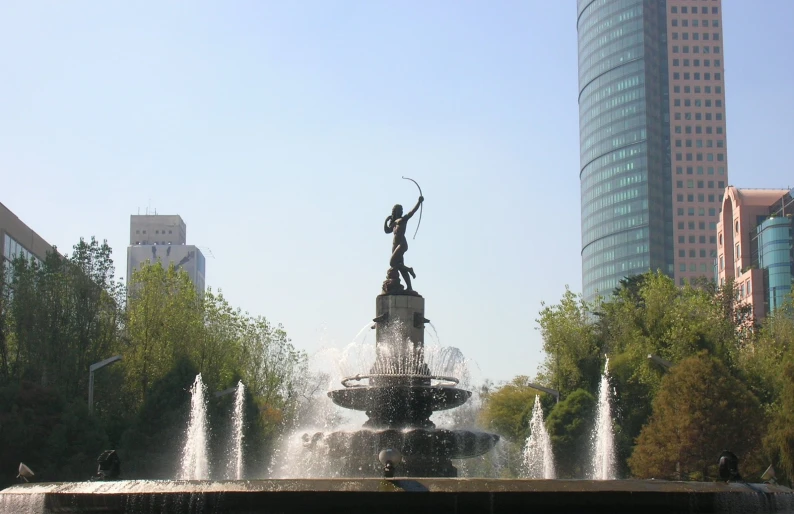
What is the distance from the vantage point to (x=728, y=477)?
16.8 m

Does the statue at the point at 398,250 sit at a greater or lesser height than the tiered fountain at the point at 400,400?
greater

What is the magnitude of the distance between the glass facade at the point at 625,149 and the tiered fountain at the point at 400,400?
129 meters

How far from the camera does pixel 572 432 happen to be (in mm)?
50188

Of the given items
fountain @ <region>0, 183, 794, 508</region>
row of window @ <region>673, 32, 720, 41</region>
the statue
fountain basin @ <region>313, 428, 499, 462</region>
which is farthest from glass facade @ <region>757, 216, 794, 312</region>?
fountain @ <region>0, 183, 794, 508</region>

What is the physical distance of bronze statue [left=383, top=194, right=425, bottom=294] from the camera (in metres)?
25.3

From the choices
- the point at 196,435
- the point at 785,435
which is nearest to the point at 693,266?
the point at 785,435

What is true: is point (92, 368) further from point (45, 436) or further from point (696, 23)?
point (696, 23)

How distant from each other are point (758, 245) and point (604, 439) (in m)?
66.2

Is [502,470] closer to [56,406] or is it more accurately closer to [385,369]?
[56,406]

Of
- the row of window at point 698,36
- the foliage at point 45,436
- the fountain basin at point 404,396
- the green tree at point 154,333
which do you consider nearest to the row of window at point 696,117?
the row of window at point 698,36

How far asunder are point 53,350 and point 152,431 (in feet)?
26.4

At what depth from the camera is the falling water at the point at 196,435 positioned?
43.7 metres

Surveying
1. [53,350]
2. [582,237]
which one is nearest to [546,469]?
[53,350]

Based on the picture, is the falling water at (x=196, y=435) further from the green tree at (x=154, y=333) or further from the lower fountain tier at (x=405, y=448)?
the lower fountain tier at (x=405, y=448)
